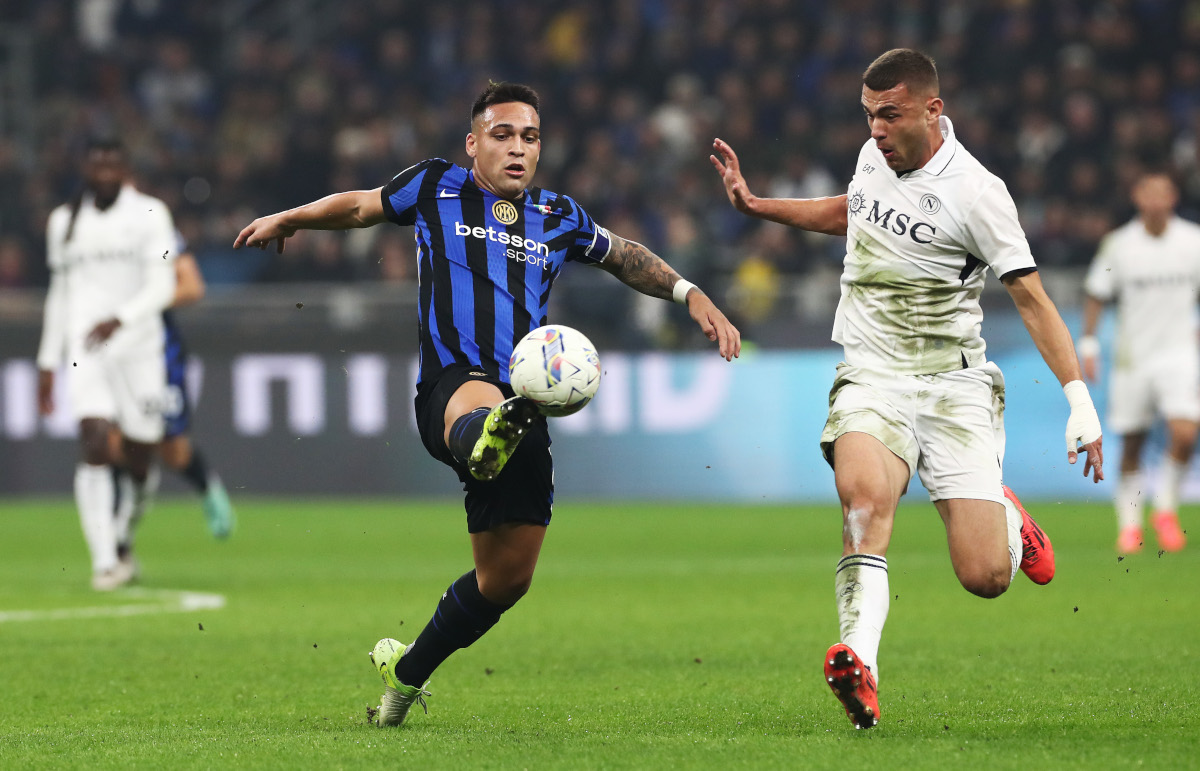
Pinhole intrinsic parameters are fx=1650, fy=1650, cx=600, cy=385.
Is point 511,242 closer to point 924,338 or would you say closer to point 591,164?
point 924,338

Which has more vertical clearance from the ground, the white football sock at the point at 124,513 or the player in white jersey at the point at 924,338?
the player in white jersey at the point at 924,338

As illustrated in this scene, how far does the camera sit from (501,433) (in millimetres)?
4762

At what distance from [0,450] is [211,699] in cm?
1075

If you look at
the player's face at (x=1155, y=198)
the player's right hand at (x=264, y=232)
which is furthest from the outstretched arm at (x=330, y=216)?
the player's face at (x=1155, y=198)

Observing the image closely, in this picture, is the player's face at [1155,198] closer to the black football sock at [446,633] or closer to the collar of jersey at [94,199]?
the collar of jersey at [94,199]

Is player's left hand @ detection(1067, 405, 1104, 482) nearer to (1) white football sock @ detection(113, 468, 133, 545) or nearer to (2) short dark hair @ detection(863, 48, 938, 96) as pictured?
(2) short dark hair @ detection(863, 48, 938, 96)

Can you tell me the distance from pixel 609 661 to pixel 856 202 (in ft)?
7.79

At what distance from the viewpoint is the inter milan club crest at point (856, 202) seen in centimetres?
571

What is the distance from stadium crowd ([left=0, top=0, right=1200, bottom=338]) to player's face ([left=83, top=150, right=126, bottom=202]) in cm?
689

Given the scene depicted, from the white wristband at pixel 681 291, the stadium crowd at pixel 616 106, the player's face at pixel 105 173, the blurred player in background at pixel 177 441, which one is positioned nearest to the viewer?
the white wristband at pixel 681 291

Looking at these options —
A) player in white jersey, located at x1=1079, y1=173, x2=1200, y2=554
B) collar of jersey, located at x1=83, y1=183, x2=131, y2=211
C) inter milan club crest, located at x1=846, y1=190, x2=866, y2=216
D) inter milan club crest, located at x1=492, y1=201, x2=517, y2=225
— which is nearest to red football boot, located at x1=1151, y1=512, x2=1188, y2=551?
player in white jersey, located at x1=1079, y1=173, x2=1200, y2=554

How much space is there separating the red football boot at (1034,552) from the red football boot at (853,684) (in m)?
1.20

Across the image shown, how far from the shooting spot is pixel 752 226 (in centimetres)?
1861

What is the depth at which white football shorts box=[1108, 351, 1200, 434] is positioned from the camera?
11500 millimetres
